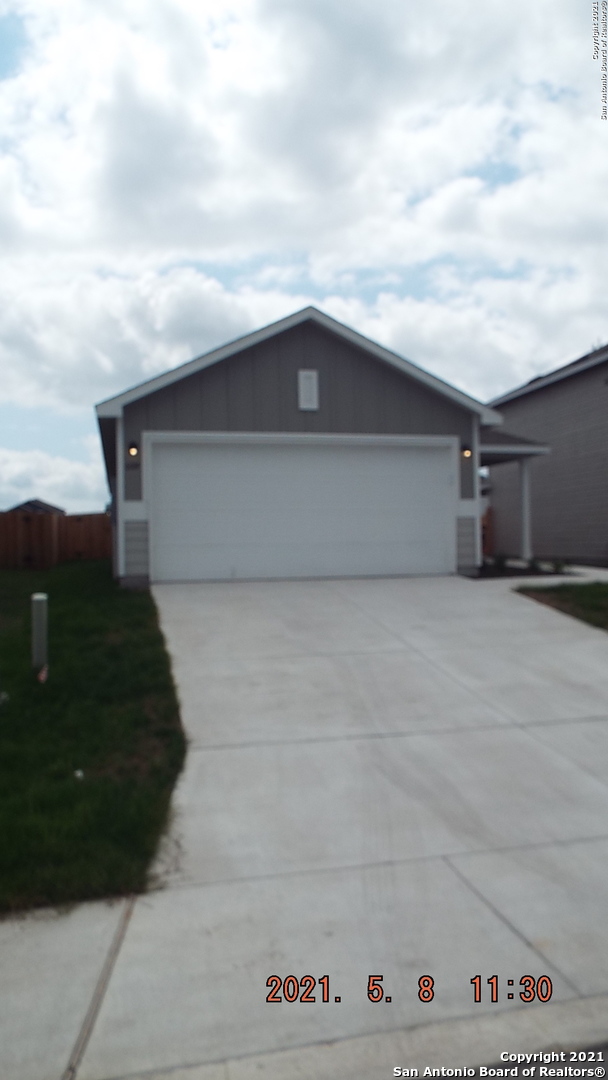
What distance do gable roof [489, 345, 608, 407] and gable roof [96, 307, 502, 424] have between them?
241 inches

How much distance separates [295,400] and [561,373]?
31.8 ft

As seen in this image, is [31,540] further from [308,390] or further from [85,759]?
[85,759]

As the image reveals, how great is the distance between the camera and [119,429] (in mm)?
12539

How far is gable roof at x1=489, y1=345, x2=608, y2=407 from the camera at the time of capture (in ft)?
61.8

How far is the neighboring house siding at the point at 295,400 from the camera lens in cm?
1280

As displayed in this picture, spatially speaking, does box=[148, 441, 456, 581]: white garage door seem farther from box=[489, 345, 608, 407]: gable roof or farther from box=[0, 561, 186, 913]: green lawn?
box=[489, 345, 608, 407]: gable roof

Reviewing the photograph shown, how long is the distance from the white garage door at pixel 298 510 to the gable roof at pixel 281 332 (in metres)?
0.88

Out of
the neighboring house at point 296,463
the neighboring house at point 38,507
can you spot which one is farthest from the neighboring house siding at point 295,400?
the neighboring house at point 38,507

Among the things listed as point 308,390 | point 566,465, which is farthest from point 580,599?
point 566,465

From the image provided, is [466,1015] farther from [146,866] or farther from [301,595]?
[301,595]

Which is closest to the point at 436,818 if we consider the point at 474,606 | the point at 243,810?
the point at 243,810

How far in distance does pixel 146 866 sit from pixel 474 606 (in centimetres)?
735

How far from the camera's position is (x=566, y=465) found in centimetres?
2047

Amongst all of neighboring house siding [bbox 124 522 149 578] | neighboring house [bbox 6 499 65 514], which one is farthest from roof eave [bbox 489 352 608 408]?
neighboring house [bbox 6 499 65 514]
